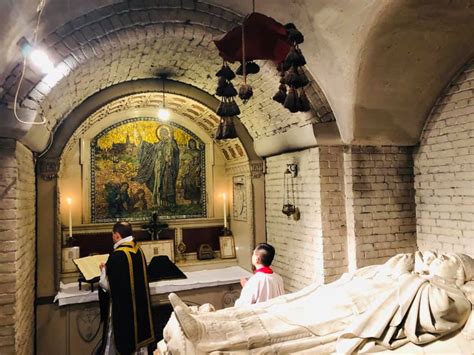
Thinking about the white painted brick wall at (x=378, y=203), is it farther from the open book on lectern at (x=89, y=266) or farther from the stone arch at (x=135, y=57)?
the open book on lectern at (x=89, y=266)

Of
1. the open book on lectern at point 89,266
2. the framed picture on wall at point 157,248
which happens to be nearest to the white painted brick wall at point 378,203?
the framed picture on wall at point 157,248

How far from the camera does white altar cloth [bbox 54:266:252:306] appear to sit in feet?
16.3

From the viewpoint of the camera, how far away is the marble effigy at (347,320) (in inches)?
104

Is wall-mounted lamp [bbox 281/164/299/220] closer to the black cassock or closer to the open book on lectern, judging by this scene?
the black cassock

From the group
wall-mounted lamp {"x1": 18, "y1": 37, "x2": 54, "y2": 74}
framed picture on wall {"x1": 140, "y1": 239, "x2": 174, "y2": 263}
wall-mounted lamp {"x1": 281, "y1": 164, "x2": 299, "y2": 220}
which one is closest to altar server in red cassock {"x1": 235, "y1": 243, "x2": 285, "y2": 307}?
wall-mounted lamp {"x1": 281, "y1": 164, "x2": 299, "y2": 220}

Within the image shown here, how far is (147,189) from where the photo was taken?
6.56m

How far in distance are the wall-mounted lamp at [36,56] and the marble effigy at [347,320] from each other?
2.39 meters

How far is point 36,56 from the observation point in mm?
3355

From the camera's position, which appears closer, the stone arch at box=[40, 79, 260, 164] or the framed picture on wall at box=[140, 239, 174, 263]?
the stone arch at box=[40, 79, 260, 164]

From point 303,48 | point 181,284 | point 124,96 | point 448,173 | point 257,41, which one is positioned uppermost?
point 303,48

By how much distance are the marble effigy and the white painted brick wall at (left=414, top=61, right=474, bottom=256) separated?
1.43m

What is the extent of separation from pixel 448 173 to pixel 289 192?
80.1 inches

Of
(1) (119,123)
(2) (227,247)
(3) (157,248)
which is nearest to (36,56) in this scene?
(1) (119,123)

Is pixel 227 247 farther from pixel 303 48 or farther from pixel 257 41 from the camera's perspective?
pixel 257 41
